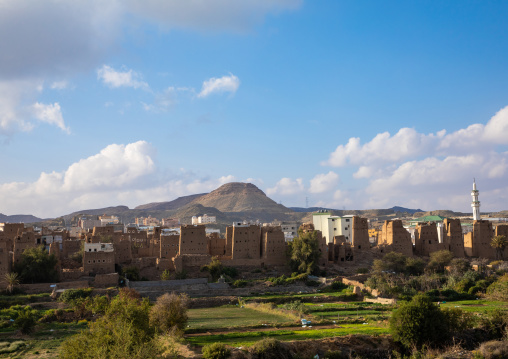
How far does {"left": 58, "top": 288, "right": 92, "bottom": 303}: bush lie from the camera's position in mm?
36719

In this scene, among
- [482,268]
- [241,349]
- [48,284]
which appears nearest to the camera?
[241,349]

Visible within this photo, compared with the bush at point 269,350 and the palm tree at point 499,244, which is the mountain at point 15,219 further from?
the bush at point 269,350

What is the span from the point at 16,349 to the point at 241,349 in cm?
1086

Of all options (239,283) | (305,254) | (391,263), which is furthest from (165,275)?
(391,263)

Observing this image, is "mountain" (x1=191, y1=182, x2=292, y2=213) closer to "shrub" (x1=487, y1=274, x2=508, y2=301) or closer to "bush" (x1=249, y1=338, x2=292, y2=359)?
"shrub" (x1=487, y1=274, x2=508, y2=301)

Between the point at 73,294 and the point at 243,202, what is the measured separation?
477 feet

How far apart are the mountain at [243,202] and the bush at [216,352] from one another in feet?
466

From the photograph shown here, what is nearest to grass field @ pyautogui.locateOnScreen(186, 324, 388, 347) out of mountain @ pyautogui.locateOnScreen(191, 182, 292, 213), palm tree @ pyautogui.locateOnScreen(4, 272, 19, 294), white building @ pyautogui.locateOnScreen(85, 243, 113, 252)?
palm tree @ pyautogui.locateOnScreen(4, 272, 19, 294)

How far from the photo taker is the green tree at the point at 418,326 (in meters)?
27.2

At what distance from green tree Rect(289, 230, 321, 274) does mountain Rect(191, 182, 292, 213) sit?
11708 centimetres

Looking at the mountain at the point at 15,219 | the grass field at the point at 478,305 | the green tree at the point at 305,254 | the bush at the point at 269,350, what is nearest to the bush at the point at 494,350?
the grass field at the point at 478,305

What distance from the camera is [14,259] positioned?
41969mm

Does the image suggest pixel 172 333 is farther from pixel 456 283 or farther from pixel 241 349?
pixel 456 283

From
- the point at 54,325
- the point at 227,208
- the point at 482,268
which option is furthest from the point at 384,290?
the point at 227,208
